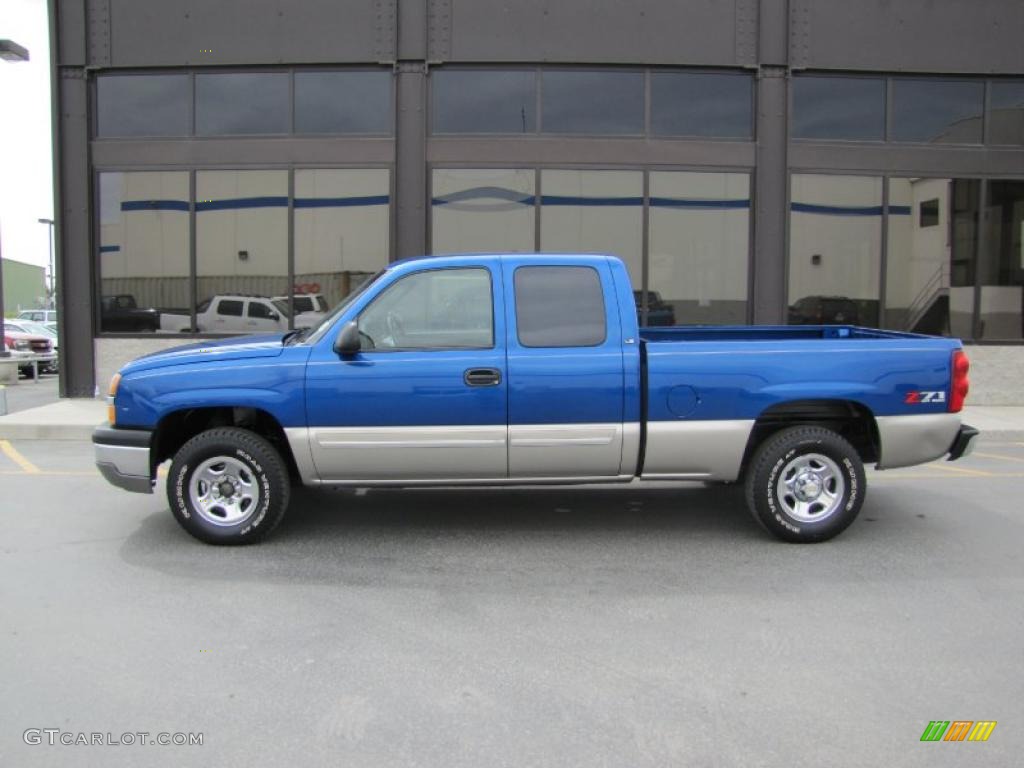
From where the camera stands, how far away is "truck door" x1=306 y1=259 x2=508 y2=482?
518 centimetres

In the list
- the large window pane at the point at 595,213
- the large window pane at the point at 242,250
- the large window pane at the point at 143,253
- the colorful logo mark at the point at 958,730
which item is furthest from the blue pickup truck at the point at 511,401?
the large window pane at the point at 143,253

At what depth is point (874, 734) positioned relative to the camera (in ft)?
10.2

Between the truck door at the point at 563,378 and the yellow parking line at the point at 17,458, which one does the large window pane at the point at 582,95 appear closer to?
the truck door at the point at 563,378

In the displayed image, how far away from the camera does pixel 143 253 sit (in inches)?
508

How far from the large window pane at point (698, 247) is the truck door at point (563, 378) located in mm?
7455

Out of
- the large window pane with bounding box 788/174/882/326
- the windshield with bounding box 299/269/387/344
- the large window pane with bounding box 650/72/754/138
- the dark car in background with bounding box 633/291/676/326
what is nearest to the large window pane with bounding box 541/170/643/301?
the dark car in background with bounding box 633/291/676/326

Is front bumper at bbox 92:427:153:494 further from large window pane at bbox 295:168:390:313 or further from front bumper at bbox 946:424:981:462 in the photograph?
large window pane at bbox 295:168:390:313

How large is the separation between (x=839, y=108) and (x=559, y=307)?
31.0ft

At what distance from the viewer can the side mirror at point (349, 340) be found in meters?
5.03

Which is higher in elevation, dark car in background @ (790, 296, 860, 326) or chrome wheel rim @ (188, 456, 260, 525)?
dark car in background @ (790, 296, 860, 326)

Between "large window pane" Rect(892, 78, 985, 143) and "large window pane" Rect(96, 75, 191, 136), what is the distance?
10.8m

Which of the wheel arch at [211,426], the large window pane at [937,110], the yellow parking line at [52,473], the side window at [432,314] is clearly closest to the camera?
the side window at [432,314]

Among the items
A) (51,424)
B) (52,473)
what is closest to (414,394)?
(52,473)

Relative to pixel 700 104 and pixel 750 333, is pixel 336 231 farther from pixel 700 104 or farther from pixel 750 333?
pixel 750 333
